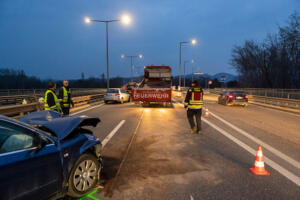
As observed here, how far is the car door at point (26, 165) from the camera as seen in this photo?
2.32m

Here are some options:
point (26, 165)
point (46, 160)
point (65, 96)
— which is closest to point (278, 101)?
point (65, 96)

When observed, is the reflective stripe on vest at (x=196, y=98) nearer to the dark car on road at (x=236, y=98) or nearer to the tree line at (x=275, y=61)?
the dark car on road at (x=236, y=98)

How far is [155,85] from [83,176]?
55.8 feet

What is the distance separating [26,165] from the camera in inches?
98.3

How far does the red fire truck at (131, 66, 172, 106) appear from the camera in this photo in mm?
16203

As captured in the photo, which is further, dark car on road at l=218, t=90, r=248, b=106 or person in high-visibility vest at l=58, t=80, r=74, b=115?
dark car on road at l=218, t=90, r=248, b=106

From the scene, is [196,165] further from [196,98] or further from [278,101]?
[278,101]

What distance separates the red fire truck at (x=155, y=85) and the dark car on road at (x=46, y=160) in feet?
40.7

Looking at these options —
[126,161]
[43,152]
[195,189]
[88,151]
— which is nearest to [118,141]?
[126,161]

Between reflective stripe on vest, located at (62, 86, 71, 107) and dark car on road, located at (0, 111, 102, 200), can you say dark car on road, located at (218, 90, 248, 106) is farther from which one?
dark car on road, located at (0, 111, 102, 200)

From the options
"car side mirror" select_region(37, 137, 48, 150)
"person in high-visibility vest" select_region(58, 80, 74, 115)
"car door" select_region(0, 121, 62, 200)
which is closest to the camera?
→ "car door" select_region(0, 121, 62, 200)

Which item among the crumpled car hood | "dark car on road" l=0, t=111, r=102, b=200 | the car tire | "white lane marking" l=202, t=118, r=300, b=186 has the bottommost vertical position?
"white lane marking" l=202, t=118, r=300, b=186

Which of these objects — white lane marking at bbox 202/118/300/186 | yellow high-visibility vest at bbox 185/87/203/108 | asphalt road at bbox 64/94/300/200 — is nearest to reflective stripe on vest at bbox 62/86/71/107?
asphalt road at bbox 64/94/300/200

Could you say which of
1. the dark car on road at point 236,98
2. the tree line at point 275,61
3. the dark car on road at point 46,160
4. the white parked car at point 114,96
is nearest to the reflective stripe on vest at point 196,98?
the dark car on road at point 46,160
